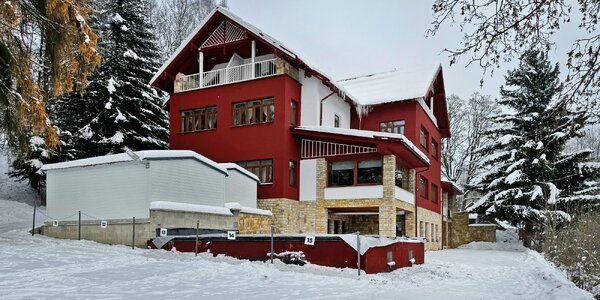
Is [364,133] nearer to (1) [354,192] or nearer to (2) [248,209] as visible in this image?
(1) [354,192]

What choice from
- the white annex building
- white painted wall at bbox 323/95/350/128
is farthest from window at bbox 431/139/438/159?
the white annex building

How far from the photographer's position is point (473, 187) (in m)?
32.7

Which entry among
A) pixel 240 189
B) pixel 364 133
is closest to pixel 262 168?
pixel 240 189

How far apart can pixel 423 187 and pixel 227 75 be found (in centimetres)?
1203

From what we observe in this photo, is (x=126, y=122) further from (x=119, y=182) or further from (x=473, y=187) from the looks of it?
(x=473, y=187)

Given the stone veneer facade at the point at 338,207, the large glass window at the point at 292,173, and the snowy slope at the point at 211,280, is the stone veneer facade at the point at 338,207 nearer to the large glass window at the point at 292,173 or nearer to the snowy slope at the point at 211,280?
the large glass window at the point at 292,173

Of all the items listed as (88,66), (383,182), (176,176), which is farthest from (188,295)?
(383,182)

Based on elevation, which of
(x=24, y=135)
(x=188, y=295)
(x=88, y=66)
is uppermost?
(x=88, y=66)

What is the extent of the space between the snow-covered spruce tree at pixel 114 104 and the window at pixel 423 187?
14.2 metres

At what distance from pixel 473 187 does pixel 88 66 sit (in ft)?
83.2

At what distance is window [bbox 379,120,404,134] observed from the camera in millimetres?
26594

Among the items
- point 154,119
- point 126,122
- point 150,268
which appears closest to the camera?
point 150,268

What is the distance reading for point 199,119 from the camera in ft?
83.0

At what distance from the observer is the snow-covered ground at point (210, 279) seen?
28.0 ft
